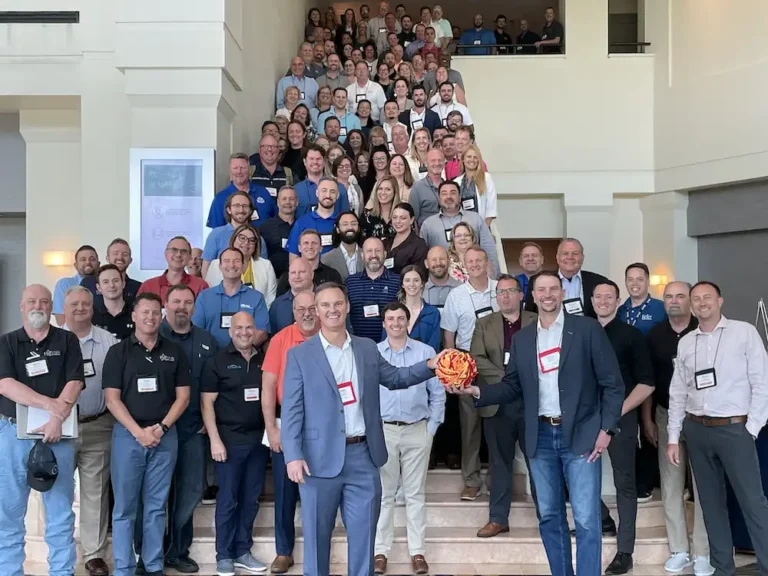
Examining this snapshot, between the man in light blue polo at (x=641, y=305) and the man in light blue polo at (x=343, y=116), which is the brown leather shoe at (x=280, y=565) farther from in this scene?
the man in light blue polo at (x=343, y=116)

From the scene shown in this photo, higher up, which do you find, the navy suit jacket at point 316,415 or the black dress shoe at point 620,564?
the navy suit jacket at point 316,415

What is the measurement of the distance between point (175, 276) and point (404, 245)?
1.64 meters

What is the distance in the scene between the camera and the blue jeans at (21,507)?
4.14 metres

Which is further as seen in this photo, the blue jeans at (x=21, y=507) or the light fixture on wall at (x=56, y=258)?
the light fixture on wall at (x=56, y=258)

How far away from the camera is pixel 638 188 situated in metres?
11.9

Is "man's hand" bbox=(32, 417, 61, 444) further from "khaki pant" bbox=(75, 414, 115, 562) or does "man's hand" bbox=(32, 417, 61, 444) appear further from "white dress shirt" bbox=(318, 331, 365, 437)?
"white dress shirt" bbox=(318, 331, 365, 437)

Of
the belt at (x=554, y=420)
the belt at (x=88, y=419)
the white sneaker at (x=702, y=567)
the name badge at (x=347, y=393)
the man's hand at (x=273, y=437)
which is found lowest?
the white sneaker at (x=702, y=567)

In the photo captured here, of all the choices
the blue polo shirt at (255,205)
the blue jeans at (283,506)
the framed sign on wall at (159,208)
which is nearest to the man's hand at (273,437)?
the blue jeans at (283,506)

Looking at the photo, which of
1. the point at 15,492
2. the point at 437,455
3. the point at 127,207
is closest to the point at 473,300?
the point at 437,455

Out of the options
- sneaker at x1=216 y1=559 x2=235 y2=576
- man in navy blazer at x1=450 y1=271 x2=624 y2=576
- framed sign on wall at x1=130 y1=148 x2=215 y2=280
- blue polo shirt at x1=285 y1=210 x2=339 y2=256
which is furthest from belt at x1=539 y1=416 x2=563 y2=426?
framed sign on wall at x1=130 y1=148 x2=215 y2=280

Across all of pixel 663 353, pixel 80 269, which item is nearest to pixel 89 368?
pixel 80 269

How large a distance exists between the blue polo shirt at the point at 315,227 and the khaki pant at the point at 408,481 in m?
1.67

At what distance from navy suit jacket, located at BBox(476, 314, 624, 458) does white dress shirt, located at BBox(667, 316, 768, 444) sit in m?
0.77

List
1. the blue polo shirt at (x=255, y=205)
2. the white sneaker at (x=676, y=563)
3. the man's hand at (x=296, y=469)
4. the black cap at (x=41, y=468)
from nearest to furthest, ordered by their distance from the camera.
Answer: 1. the man's hand at (x=296, y=469)
2. the black cap at (x=41, y=468)
3. the white sneaker at (x=676, y=563)
4. the blue polo shirt at (x=255, y=205)
